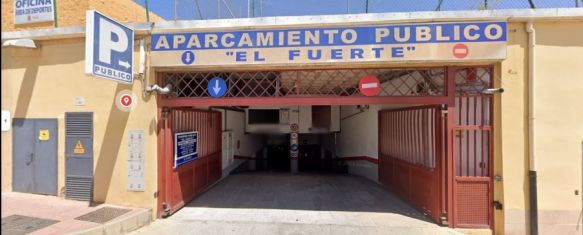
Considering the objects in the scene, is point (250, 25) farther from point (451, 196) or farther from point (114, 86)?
point (451, 196)

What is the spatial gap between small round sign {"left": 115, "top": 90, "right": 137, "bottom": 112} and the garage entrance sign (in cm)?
80

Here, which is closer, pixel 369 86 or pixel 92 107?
pixel 369 86

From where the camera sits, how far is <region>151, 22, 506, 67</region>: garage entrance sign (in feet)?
17.4

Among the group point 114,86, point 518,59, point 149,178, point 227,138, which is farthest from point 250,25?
point 227,138

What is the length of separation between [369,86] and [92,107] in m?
5.41

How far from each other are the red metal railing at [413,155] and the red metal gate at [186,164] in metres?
4.86

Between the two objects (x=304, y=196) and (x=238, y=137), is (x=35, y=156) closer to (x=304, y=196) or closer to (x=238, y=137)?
(x=304, y=196)

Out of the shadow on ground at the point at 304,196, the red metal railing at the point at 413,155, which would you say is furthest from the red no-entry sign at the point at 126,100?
the red metal railing at the point at 413,155

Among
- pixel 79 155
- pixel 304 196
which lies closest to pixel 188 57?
pixel 79 155

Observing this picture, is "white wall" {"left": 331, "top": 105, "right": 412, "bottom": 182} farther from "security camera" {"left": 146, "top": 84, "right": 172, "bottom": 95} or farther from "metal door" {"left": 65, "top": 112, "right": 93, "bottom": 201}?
"metal door" {"left": 65, "top": 112, "right": 93, "bottom": 201}

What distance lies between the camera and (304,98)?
19.2 feet

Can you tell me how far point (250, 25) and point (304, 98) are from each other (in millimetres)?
1688

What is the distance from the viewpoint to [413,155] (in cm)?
705

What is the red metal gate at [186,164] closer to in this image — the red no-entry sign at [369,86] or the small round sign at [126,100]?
the small round sign at [126,100]
